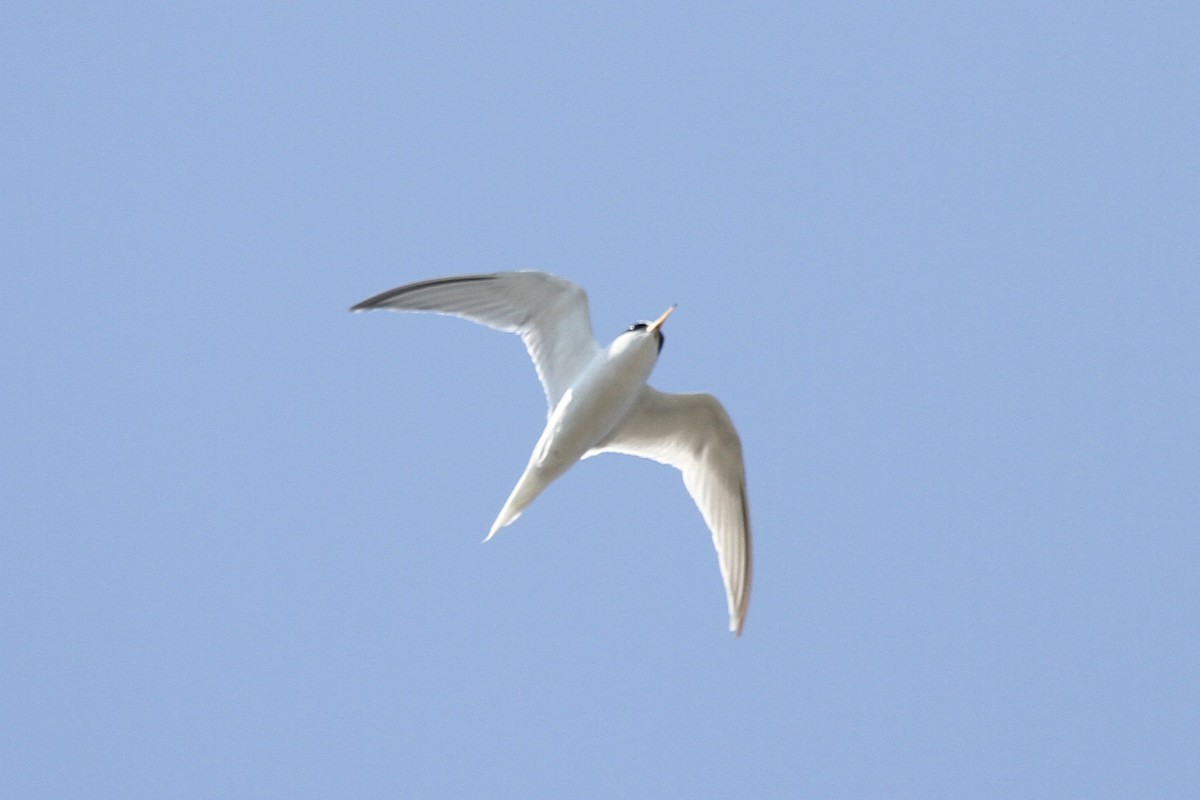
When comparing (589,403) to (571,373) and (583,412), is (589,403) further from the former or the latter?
(571,373)

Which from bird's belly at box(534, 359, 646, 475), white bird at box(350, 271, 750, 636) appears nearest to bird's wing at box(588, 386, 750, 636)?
white bird at box(350, 271, 750, 636)

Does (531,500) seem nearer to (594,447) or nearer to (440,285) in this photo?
(594,447)

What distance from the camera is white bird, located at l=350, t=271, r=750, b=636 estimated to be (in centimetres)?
1351

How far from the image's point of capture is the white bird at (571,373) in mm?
13508

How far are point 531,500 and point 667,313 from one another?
1.78m

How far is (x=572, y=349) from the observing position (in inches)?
547

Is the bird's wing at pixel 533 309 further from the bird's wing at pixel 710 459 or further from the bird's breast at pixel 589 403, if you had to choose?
the bird's wing at pixel 710 459

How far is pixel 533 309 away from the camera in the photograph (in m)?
13.9

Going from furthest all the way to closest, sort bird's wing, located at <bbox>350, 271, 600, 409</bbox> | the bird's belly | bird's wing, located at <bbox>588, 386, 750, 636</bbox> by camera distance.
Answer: bird's wing, located at <bbox>588, 386, 750, 636</bbox>
bird's wing, located at <bbox>350, 271, 600, 409</bbox>
the bird's belly

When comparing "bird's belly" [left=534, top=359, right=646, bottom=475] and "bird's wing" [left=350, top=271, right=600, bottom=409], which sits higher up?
"bird's wing" [left=350, top=271, right=600, bottom=409]

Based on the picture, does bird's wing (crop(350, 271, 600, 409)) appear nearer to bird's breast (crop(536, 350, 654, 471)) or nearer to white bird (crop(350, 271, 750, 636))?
white bird (crop(350, 271, 750, 636))

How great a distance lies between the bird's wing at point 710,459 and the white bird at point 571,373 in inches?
0.5

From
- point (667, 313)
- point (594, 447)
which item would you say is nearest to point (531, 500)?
point (594, 447)

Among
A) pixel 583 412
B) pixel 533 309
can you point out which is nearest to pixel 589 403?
pixel 583 412
